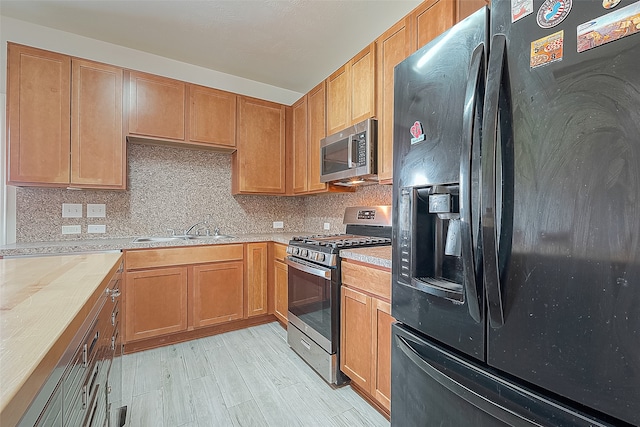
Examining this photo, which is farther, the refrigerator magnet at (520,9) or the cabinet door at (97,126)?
the cabinet door at (97,126)

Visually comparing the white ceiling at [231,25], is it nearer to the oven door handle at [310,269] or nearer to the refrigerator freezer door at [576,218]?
the refrigerator freezer door at [576,218]

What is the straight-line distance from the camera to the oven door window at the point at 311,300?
1.92m

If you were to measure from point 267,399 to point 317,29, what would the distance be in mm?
2775

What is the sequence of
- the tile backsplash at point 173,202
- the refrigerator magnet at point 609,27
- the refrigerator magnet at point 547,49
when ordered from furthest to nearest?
the tile backsplash at point 173,202
the refrigerator magnet at point 547,49
the refrigerator magnet at point 609,27

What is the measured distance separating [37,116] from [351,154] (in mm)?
2420

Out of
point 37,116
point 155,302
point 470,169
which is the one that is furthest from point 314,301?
point 37,116

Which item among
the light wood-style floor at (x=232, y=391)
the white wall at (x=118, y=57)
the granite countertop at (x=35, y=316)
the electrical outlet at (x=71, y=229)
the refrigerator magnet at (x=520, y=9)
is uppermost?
the white wall at (x=118, y=57)

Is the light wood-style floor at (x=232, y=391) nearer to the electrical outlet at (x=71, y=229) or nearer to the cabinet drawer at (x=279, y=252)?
the cabinet drawer at (x=279, y=252)

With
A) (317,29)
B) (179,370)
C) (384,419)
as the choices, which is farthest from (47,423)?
(317,29)

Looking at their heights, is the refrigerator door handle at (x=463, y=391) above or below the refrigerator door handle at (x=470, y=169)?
below

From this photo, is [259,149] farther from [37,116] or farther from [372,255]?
[372,255]

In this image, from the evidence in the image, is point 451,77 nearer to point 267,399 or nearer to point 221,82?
point 267,399

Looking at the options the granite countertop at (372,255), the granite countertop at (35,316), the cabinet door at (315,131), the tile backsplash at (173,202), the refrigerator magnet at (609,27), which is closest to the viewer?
the granite countertop at (35,316)

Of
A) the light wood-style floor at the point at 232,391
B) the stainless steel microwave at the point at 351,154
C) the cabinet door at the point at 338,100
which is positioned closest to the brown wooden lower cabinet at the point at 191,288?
the light wood-style floor at the point at 232,391
